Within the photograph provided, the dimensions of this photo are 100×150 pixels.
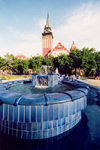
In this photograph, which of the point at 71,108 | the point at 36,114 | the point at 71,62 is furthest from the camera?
the point at 71,62

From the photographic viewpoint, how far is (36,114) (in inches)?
83.8

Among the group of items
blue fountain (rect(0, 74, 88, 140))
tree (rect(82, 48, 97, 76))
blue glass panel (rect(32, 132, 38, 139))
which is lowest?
blue glass panel (rect(32, 132, 38, 139))

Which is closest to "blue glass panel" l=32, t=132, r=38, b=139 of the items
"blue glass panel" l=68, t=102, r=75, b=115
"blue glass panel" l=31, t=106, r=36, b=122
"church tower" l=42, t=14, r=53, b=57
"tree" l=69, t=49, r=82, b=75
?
"blue glass panel" l=31, t=106, r=36, b=122

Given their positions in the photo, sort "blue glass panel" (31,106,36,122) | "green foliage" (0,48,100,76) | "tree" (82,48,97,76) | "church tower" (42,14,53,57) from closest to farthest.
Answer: "blue glass panel" (31,106,36,122) < "tree" (82,48,97,76) < "green foliage" (0,48,100,76) < "church tower" (42,14,53,57)

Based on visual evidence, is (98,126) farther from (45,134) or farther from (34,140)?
(34,140)

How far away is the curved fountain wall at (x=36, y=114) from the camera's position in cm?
213

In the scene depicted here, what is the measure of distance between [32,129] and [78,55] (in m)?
26.8

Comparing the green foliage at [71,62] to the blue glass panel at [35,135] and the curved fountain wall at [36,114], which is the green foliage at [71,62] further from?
the blue glass panel at [35,135]

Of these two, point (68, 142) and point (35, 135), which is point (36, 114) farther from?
point (68, 142)

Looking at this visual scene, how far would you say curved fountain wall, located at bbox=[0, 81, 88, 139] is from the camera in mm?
2129

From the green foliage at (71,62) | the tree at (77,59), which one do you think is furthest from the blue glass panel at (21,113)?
the tree at (77,59)

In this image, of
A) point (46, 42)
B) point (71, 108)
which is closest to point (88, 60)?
point (71, 108)

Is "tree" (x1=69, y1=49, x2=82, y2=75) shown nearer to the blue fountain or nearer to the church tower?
the blue fountain

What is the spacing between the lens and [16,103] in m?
2.10
